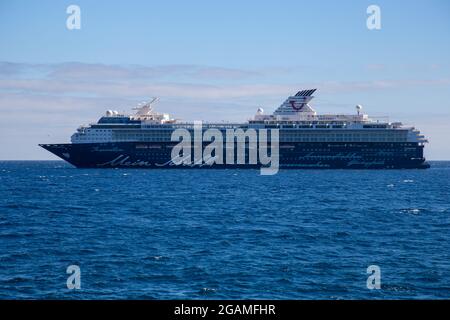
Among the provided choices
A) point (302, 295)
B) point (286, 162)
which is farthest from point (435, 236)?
point (286, 162)

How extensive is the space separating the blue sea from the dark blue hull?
2570 inches

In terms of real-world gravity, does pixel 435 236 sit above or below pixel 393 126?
below

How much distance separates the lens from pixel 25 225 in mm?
40469

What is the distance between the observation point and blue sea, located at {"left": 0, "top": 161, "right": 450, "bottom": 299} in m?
23.0

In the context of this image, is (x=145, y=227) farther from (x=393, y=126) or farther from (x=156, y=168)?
(x=393, y=126)

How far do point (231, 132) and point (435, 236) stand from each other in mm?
91619

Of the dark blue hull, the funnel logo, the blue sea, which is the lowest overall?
the blue sea

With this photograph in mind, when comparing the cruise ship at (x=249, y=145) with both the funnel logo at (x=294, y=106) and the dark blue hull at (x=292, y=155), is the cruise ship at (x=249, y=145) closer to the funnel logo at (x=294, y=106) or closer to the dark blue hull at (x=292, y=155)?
the dark blue hull at (x=292, y=155)

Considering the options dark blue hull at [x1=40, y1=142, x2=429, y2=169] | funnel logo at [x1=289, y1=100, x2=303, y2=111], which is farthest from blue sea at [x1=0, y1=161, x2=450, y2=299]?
funnel logo at [x1=289, y1=100, x2=303, y2=111]

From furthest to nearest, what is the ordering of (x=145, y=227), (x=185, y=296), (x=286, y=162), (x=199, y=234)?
(x=286, y=162)
(x=145, y=227)
(x=199, y=234)
(x=185, y=296)

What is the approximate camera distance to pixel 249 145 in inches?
5069

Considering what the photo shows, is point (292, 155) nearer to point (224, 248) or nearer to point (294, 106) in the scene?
point (294, 106)

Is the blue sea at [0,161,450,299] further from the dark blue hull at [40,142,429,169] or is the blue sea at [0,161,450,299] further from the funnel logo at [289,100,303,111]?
the funnel logo at [289,100,303,111]

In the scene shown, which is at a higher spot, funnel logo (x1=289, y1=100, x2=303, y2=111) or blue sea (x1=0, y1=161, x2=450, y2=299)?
funnel logo (x1=289, y1=100, x2=303, y2=111)
